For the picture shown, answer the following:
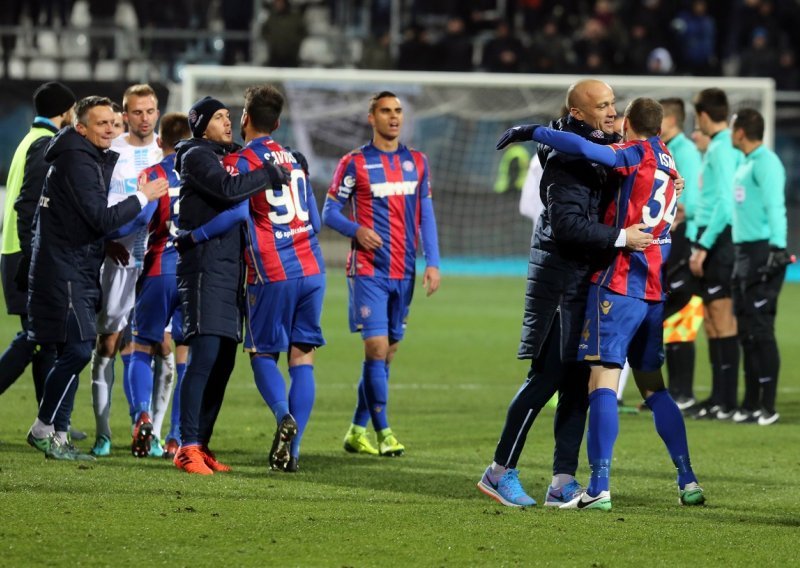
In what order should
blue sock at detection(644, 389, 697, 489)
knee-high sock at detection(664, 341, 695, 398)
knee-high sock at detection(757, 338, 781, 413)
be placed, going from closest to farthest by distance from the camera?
blue sock at detection(644, 389, 697, 489) → knee-high sock at detection(757, 338, 781, 413) → knee-high sock at detection(664, 341, 695, 398)

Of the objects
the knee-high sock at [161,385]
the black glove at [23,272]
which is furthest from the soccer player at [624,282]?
the black glove at [23,272]

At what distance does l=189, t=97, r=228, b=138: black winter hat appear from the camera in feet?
24.5

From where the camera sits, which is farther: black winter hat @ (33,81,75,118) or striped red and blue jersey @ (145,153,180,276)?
black winter hat @ (33,81,75,118)

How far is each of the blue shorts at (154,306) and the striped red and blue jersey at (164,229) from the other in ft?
0.17

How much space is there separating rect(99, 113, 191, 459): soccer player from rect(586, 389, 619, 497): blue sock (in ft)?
8.32

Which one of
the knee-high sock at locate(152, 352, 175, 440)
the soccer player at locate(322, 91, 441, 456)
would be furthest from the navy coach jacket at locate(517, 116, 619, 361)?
the knee-high sock at locate(152, 352, 175, 440)

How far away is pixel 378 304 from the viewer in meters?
8.64

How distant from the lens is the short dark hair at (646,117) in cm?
658

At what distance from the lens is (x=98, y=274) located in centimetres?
776

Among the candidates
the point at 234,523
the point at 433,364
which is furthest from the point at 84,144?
the point at 433,364

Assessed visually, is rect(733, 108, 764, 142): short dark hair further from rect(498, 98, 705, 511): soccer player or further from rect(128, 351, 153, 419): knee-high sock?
rect(128, 351, 153, 419): knee-high sock

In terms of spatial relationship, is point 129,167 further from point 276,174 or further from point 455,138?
point 455,138

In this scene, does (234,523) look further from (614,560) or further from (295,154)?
(295,154)

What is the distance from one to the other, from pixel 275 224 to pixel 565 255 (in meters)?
1.72
